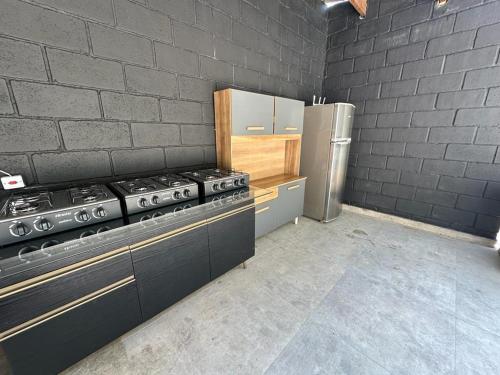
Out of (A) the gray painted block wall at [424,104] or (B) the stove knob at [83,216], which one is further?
(A) the gray painted block wall at [424,104]

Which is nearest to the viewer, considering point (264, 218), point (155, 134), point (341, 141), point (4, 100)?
point (4, 100)

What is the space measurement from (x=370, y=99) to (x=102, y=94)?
3.30 m

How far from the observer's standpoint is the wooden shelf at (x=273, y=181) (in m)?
2.37

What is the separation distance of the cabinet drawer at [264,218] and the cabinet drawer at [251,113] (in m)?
0.80

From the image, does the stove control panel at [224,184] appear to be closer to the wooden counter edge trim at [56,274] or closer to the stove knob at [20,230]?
the wooden counter edge trim at [56,274]

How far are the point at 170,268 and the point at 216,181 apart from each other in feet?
2.27

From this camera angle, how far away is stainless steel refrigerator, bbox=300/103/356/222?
260cm

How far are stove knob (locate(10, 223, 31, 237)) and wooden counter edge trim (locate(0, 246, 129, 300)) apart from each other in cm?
20

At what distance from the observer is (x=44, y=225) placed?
3.05ft

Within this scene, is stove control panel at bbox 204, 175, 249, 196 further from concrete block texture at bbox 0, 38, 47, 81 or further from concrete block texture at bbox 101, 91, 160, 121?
concrete block texture at bbox 0, 38, 47, 81

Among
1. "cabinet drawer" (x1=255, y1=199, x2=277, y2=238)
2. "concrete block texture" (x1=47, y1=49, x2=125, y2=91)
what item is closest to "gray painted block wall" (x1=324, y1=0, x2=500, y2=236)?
"cabinet drawer" (x1=255, y1=199, x2=277, y2=238)

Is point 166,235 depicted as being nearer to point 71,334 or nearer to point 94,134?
point 71,334

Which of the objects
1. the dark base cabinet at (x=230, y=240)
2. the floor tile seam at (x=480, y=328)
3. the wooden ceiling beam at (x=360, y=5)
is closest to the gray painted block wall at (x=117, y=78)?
the dark base cabinet at (x=230, y=240)

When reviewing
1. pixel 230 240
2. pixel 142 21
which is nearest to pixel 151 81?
pixel 142 21
